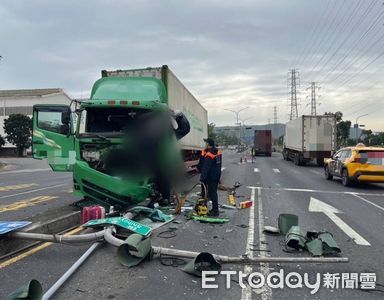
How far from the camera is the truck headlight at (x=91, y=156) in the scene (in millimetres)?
9398

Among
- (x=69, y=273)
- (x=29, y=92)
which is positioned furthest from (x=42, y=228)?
(x=29, y=92)

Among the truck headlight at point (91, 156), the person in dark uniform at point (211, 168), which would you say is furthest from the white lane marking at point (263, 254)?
the truck headlight at point (91, 156)

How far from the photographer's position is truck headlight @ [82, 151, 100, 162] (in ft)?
30.8

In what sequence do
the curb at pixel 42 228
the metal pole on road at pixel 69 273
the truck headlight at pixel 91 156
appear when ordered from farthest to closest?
the truck headlight at pixel 91 156 → the curb at pixel 42 228 → the metal pole on road at pixel 69 273

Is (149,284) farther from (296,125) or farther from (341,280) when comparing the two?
(296,125)

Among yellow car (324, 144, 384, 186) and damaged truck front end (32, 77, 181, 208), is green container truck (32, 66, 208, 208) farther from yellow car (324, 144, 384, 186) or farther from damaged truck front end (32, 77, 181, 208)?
yellow car (324, 144, 384, 186)

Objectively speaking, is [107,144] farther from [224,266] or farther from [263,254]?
[224,266]

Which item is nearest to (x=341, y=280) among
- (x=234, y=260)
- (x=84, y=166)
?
(x=234, y=260)

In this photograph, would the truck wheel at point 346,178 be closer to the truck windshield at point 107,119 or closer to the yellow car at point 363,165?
the yellow car at point 363,165

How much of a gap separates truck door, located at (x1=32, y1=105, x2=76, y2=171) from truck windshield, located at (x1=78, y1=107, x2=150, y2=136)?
13.8 inches

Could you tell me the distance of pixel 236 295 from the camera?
15.3ft

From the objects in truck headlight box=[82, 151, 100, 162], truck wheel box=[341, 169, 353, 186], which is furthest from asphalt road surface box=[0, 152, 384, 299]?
truck wheel box=[341, 169, 353, 186]

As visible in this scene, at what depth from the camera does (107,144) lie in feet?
30.8

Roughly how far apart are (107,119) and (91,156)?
1068 mm
